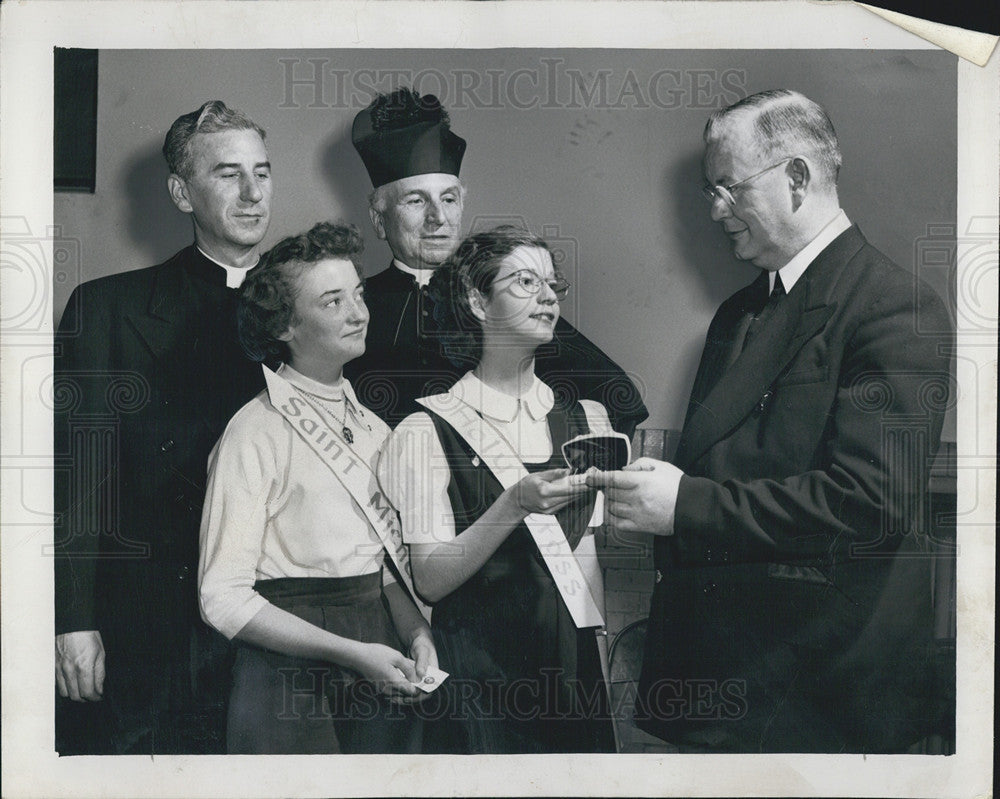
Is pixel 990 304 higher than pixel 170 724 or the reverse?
higher

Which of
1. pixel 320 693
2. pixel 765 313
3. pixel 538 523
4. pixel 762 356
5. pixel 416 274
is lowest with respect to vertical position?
pixel 320 693

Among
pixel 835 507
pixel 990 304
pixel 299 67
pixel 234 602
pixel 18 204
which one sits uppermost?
pixel 299 67

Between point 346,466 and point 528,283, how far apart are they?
77 centimetres

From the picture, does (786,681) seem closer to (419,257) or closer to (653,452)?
(653,452)

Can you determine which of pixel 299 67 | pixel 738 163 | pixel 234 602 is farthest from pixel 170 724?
pixel 738 163

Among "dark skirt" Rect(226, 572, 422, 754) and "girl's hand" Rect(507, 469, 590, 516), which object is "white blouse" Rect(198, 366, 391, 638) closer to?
"dark skirt" Rect(226, 572, 422, 754)

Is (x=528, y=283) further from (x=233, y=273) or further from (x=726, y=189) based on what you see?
(x=233, y=273)

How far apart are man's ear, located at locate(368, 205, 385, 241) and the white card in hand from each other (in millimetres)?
1307

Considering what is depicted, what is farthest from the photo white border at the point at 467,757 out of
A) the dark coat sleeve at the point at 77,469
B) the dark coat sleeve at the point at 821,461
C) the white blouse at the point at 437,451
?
the white blouse at the point at 437,451

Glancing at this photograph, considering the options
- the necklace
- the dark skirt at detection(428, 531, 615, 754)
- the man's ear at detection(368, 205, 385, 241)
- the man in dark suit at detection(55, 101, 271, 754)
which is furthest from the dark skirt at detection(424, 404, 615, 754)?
the man in dark suit at detection(55, 101, 271, 754)

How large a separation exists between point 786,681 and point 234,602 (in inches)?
65.3

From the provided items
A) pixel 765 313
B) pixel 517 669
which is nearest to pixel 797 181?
pixel 765 313

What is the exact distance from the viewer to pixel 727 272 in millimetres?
3199

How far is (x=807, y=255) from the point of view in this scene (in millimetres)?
3160
